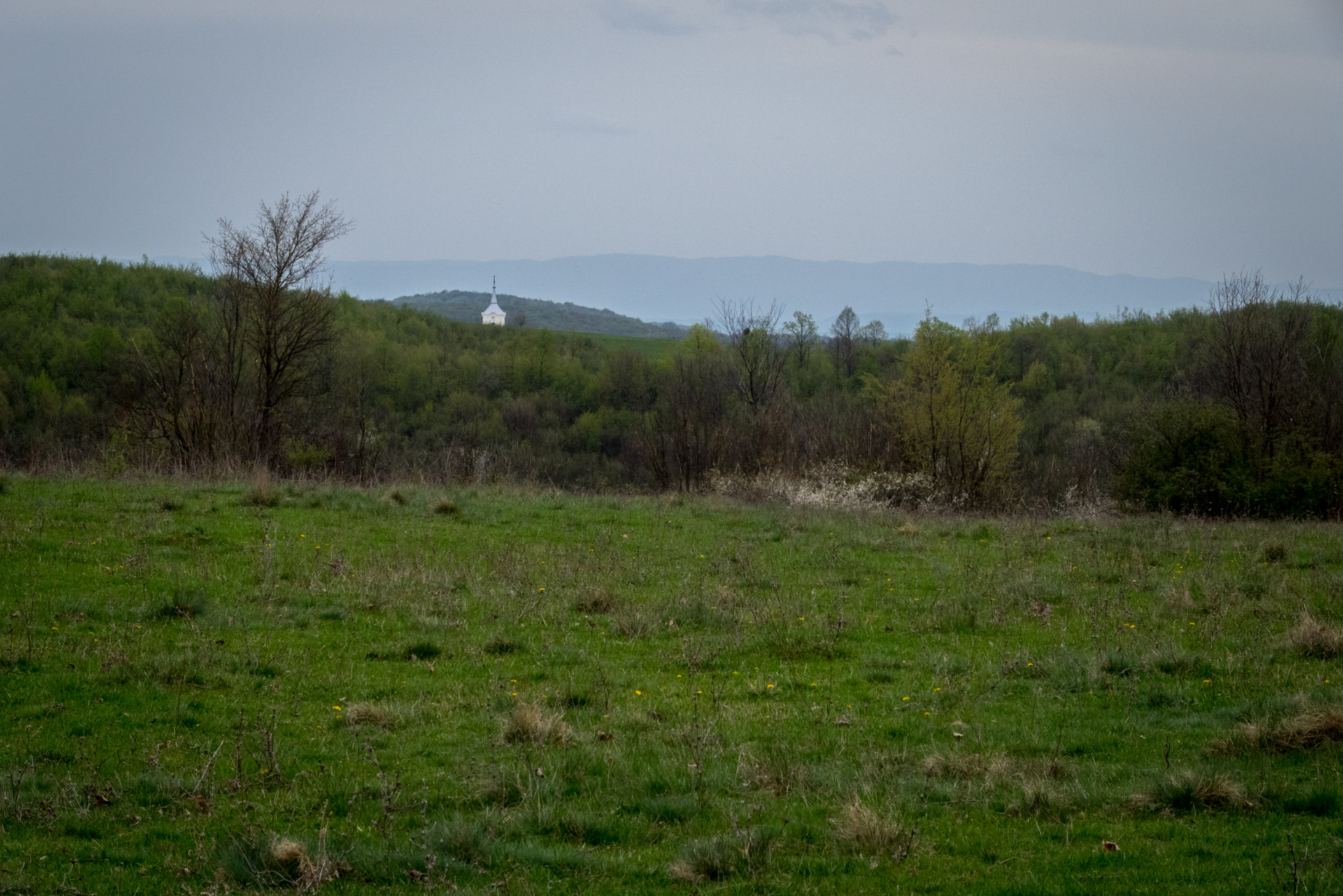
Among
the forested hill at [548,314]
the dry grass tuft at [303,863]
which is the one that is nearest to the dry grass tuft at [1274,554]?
the dry grass tuft at [303,863]

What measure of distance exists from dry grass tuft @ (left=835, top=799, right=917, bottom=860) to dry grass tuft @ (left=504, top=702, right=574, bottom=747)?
208cm

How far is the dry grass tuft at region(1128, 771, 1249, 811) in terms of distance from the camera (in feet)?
15.9

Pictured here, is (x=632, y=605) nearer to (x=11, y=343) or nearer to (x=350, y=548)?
(x=350, y=548)

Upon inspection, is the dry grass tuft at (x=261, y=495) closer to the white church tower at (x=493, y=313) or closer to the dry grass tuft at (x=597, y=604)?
the dry grass tuft at (x=597, y=604)

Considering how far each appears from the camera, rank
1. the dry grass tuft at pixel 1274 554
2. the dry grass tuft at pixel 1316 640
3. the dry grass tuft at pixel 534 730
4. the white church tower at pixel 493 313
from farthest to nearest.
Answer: the white church tower at pixel 493 313
the dry grass tuft at pixel 1274 554
the dry grass tuft at pixel 1316 640
the dry grass tuft at pixel 534 730

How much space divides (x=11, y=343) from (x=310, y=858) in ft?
232

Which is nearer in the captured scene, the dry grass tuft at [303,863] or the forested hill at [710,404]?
the dry grass tuft at [303,863]

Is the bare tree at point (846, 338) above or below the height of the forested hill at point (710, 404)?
above

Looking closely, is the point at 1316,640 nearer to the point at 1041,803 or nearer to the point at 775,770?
the point at 1041,803

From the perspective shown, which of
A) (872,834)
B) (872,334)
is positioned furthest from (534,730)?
(872,334)

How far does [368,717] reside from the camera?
629cm

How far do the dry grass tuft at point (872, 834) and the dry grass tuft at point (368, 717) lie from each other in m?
3.25

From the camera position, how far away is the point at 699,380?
123ft

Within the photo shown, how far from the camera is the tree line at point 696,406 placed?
22688 millimetres
